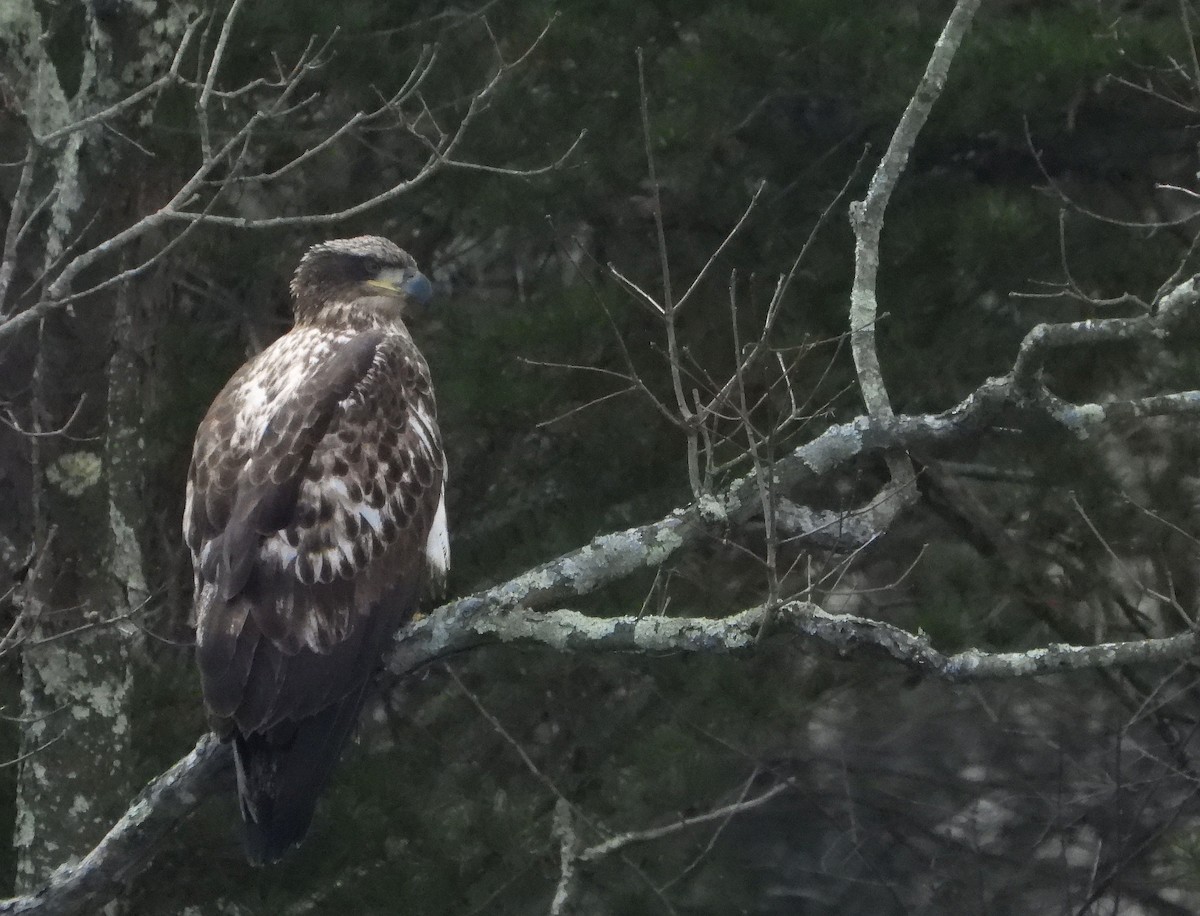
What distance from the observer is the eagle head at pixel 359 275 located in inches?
238

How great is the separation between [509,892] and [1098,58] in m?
3.31

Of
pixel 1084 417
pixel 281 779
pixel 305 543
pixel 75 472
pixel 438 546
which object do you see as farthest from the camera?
pixel 75 472

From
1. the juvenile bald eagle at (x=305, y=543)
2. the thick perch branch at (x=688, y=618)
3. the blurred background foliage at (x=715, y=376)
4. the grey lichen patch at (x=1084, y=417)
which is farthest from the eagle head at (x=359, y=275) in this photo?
the grey lichen patch at (x=1084, y=417)

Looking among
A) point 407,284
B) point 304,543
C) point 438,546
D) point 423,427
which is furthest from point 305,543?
point 407,284

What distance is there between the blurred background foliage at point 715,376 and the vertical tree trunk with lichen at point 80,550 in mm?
220

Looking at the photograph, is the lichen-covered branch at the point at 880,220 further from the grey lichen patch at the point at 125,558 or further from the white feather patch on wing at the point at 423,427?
the grey lichen patch at the point at 125,558

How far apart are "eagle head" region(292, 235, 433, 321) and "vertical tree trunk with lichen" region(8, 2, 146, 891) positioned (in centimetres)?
74

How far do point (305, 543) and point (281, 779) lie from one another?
0.66 m

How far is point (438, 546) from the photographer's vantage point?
18.4 ft

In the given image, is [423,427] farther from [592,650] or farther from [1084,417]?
[1084,417]

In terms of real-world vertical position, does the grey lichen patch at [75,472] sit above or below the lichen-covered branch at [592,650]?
below

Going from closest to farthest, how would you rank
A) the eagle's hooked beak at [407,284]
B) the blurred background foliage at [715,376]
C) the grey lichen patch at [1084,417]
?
the grey lichen patch at [1084,417] → the eagle's hooked beak at [407,284] → the blurred background foliage at [715,376]

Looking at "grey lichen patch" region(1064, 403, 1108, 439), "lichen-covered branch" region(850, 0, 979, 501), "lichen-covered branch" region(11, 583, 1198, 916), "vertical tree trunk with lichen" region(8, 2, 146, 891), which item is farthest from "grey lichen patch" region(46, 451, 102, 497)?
"grey lichen patch" region(1064, 403, 1108, 439)

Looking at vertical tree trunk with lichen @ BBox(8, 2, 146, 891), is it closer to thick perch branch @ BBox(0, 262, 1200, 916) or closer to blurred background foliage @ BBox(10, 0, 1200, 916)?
blurred background foliage @ BBox(10, 0, 1200, 916)
